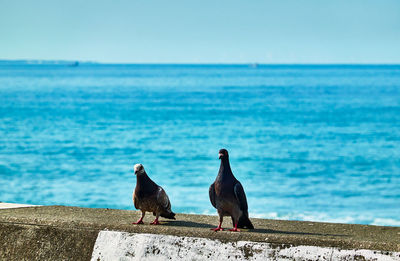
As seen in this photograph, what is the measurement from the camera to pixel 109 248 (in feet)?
13.8

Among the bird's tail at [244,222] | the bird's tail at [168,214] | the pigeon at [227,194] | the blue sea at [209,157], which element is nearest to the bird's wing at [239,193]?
the pigeon at [227,194]

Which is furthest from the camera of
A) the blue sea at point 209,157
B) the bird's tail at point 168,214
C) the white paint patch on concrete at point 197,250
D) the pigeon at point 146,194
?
the blue sea at point 209,157

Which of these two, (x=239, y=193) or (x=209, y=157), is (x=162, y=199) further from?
(x=209, y=157)

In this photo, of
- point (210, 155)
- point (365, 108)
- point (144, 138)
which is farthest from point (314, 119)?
point (210, 155)

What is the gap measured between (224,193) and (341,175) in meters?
17.8

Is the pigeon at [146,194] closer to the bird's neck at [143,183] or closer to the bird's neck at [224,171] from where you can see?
the bird's neck at [143,183]

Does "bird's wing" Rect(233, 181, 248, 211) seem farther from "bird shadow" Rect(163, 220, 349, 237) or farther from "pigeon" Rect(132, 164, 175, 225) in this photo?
"pigeon" Rect(132, 164, 175, 225)

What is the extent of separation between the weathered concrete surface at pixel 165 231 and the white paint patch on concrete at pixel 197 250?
49mm

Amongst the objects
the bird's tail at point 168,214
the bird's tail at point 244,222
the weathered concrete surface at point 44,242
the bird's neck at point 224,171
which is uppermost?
the bird's neck at point 224,171

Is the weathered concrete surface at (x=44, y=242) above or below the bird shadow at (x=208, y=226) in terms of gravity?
below

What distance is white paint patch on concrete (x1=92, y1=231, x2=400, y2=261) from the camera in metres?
3.87

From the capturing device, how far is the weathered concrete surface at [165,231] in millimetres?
3998

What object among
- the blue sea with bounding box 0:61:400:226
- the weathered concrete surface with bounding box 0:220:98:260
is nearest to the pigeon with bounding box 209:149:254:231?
the weathered concrete surface with bounding box 0:220:98:260

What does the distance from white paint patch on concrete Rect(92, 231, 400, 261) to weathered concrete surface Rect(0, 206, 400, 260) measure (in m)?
0.05
